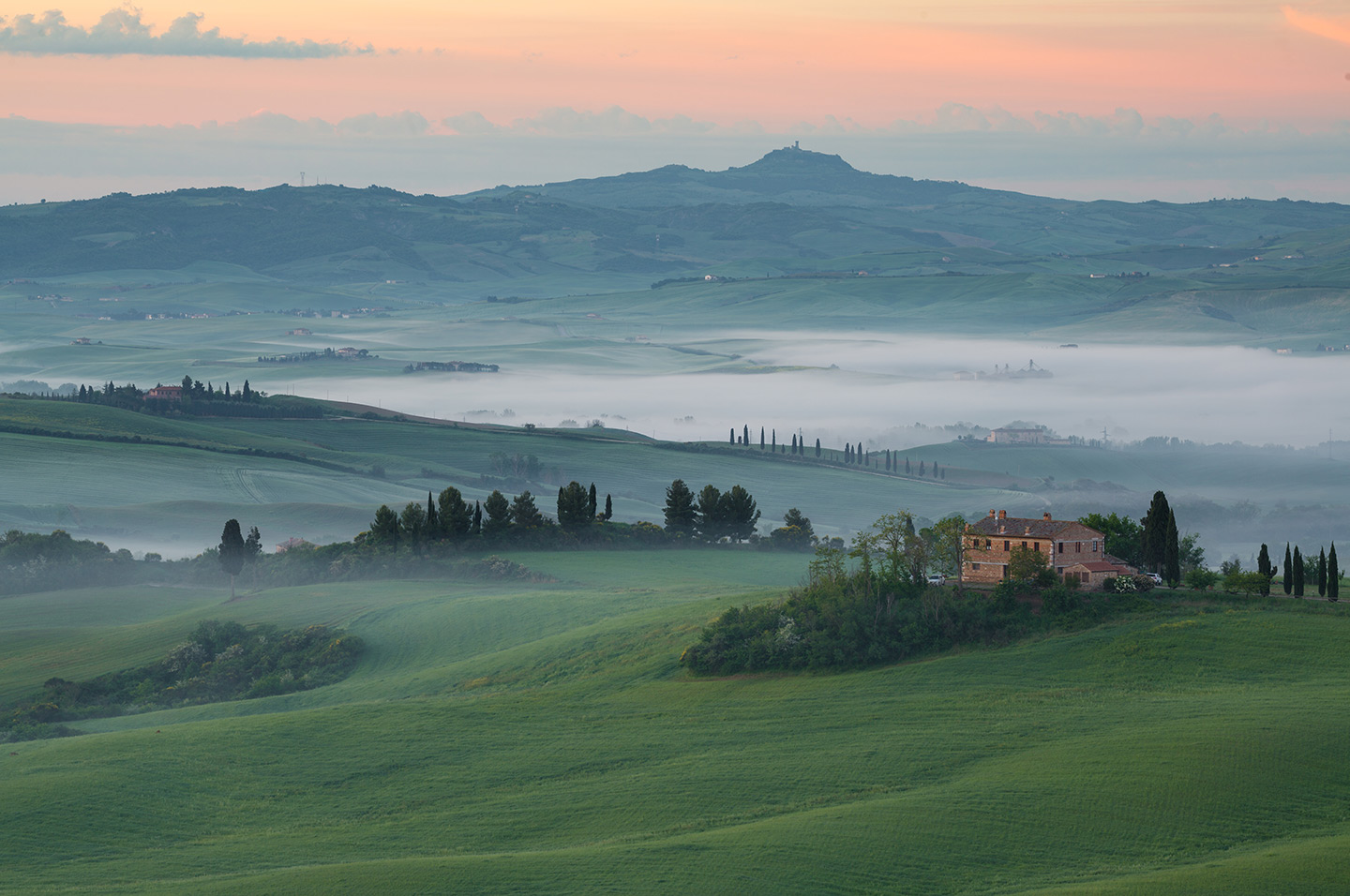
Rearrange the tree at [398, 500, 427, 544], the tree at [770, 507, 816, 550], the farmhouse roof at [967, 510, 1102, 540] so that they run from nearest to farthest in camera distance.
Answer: the farmhouse roof at [967, 510, 1102, 540] < the tree at [398, 500, 427, 544] < the tree at [770, 507, 816, 550]

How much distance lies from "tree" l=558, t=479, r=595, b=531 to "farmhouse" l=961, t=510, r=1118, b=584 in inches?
2542

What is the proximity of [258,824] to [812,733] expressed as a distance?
26498mm

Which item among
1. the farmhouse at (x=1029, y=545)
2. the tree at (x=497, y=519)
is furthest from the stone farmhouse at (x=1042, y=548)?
the tree at (x=497, y=519)

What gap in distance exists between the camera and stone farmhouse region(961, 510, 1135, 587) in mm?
86750

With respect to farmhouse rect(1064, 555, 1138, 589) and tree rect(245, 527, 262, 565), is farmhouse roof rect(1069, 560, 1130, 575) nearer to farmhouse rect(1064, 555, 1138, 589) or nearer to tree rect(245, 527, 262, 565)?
farmhouse rect(1064, 555, 1138, 589)

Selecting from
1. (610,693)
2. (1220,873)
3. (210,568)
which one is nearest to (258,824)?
(610,693)

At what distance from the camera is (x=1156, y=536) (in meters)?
90.4

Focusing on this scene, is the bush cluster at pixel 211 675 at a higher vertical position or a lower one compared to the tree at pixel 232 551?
lower

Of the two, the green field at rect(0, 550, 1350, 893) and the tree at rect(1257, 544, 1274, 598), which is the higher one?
the tree at rect(1257, 544, 1274, 598)

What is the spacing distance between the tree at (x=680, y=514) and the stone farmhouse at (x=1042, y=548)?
6654 cm

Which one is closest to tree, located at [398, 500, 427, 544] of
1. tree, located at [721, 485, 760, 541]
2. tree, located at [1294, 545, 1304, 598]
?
tree, located at [721, 485, 760, 541]

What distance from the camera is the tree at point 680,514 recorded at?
508 feet

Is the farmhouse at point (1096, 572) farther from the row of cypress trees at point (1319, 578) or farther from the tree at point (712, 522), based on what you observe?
the tree at point (712, 522)

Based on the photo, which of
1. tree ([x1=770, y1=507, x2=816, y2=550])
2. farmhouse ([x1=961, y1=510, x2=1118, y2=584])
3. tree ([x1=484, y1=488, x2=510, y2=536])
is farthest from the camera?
tree ([x1=770, y1=507, x2=816, y2=550])
